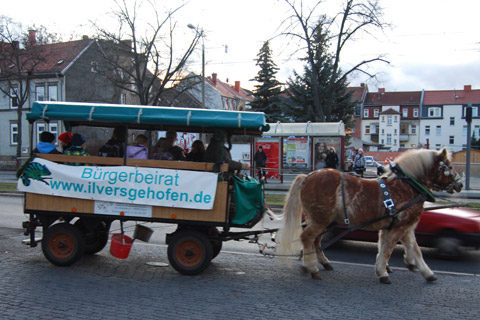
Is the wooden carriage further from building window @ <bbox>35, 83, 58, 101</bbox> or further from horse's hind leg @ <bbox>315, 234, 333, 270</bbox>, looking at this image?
building window @ <bbox>35, 83, 58, 101</bbox>

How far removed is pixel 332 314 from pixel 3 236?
703cm

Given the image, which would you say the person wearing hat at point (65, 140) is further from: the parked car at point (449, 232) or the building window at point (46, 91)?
the building window at point (46, 91)

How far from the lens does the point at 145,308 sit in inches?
187

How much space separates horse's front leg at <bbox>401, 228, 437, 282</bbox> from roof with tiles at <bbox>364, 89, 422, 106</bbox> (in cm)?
7679

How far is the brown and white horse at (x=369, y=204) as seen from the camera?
5.82 meters

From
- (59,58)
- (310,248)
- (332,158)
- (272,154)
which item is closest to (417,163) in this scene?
(310,248)

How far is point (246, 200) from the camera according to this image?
6.20 metres

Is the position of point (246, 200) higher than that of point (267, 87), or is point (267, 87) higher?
point (267, 87)

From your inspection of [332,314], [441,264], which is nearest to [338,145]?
[441,264]

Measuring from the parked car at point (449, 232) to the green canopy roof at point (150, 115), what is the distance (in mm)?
2719

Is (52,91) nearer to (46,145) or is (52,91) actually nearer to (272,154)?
(272,154)

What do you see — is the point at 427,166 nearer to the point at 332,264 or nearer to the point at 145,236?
the point at 332,264

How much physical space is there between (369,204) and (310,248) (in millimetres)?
1069

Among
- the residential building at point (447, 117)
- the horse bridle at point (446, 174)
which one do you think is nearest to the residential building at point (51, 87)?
the horse bridle at point (446, 174)
